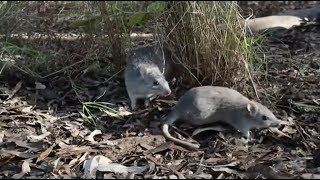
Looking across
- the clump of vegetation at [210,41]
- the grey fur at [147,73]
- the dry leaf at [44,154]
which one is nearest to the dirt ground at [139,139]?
the dry leaf at [44,154]

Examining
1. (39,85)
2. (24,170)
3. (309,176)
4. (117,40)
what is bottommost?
(309,176)

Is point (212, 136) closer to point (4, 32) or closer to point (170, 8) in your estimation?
point (170, 8)

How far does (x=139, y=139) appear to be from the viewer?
14.4ft

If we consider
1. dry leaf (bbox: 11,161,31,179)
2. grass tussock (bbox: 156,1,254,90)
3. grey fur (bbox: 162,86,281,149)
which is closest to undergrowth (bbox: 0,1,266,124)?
grass tussock (bbox: 156,1,254,90)

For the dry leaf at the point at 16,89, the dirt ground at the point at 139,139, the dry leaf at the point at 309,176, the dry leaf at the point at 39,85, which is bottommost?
the dry leaf at the point at 309,176

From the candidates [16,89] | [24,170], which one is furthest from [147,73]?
[24,170]

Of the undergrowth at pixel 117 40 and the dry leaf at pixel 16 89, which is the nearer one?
the undergrowth at pixel 117 40

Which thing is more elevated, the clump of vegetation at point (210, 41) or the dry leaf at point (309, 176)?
the clump of vegetation at point (210, 41)

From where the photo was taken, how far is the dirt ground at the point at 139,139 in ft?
12.6

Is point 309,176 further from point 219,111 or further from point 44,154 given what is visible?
point 44,154

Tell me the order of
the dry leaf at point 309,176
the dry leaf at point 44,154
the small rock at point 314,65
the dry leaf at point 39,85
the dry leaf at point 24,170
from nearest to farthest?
the dry leaf at point 309,176 < the dry leaf at point 24,170 < the dry leaf at point 44,154 < the dry leaf at point 39,85 < the small rock at point 314,65

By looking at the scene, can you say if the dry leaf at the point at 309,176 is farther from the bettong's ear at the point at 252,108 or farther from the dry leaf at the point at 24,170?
the dry leaf at the point at 24,170

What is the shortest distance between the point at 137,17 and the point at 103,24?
1.10 feet

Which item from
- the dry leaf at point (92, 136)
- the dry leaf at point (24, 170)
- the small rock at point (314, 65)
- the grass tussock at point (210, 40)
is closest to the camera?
the dry leaf at point (24, 170)
